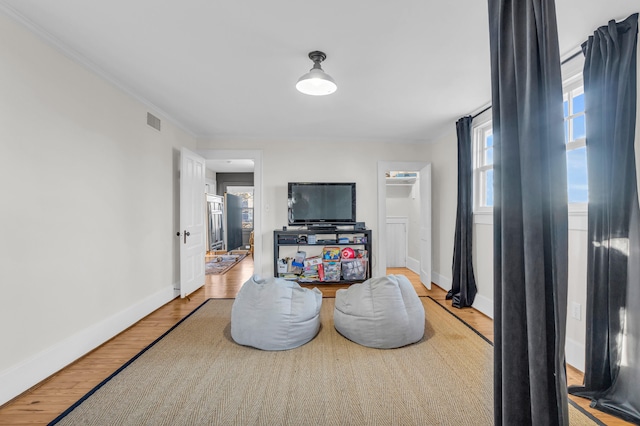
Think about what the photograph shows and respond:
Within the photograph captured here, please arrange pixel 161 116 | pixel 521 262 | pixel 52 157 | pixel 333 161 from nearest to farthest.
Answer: pixel 521 262 → pixel 52 157 → pixel 161 116 → pixel 333 161

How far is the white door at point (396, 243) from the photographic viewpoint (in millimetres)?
5883

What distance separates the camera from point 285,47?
2.16m

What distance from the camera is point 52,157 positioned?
2.09 m

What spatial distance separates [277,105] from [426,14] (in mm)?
1879

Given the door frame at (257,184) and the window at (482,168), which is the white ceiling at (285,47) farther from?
the door frame at (257,184)

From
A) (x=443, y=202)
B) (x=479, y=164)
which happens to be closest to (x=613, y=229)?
(x=479, y=164)

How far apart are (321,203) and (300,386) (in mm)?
2989

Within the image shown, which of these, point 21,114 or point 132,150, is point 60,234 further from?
point 132,150

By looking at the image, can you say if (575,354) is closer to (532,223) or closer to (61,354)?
(532,223)

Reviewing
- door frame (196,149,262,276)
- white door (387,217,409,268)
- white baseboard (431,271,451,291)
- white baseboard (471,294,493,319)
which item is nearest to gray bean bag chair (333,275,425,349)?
white baseboard (471,294,493,319)

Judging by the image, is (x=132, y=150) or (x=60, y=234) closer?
(x=60, y=234)

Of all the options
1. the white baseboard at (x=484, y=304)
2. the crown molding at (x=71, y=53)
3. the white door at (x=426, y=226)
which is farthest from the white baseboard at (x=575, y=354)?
the crown molding at (x=71, y=53)

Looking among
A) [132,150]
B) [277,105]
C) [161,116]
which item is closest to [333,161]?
[277,105]

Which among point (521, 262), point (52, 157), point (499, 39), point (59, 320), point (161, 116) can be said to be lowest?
point (59, 320)
